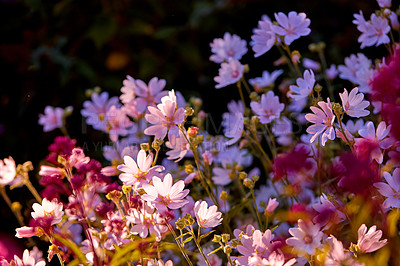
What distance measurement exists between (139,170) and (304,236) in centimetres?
32

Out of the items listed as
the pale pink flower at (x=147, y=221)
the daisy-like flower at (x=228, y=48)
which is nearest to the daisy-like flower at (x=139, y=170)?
the pale pink flower at (x=147, y=221)

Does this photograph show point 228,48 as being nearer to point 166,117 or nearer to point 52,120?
point 166,117

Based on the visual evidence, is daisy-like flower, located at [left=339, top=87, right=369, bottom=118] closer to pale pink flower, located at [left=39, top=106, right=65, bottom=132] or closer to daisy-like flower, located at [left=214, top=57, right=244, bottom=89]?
daisy-like flower, located at [left=214, top=57, right=244, bottom=89]

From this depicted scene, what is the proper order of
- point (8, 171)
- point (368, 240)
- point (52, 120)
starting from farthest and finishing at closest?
point (52, 120), point (8, 171), point (368, 240)

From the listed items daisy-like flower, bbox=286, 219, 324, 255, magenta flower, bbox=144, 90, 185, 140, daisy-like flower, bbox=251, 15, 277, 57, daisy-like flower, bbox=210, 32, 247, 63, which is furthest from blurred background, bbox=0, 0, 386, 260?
daisy-like flower, bbox=286, 219, 324, 255

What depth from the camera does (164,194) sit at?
2.78 feet

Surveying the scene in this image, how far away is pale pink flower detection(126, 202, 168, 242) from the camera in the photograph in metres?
0.86

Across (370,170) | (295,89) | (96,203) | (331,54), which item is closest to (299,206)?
(370,170)

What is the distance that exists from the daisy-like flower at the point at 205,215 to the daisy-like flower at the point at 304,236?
0.13 metres

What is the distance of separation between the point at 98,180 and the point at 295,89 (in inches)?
17.7

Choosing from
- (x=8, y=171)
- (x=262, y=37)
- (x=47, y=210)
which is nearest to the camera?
(x=47, y=210)

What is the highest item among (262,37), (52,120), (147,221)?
(262,37)

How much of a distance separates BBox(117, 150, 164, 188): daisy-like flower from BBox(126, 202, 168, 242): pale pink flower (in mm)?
45

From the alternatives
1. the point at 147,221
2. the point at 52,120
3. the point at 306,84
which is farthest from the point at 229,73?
the point at 52,120
